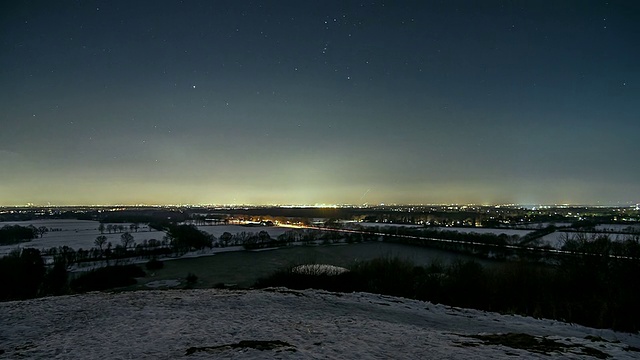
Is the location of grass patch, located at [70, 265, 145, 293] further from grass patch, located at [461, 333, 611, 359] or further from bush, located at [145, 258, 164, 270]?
grass patch, located at [461, 333, 611, 359]

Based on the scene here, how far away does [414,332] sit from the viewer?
10.9m

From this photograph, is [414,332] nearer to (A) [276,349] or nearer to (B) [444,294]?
(A) [276,349]

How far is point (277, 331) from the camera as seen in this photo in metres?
10.6

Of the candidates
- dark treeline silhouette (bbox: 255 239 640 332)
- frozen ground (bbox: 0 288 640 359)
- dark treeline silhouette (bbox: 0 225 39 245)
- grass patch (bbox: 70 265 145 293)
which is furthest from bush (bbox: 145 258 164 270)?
frozen ground (bbox: 0 288 640 359)

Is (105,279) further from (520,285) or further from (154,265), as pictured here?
(520,285)

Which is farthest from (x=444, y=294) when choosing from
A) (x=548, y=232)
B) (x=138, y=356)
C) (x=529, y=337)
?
(x=548, y=232)

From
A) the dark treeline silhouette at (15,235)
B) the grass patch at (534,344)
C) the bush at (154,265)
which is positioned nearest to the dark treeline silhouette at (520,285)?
the grass patch at (534,344)

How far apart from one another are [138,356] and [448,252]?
7658cm

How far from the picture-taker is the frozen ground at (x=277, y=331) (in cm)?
865

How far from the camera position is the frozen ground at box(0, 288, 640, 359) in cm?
865

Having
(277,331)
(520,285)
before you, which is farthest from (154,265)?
(277,331)

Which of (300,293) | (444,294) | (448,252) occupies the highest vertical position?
(300,293)

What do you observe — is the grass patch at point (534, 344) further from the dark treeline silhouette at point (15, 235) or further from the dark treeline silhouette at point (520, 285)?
the dark treeline silhouette at point (15, 235)

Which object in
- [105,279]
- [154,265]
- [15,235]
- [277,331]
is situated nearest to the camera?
[277,331]
